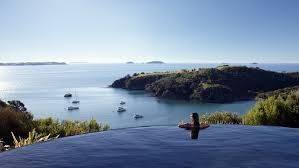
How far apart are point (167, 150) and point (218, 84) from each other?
6040 inches

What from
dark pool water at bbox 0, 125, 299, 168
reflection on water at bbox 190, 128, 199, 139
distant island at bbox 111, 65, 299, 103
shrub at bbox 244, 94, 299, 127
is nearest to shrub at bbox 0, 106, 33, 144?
dark pool water at bbox 0, 125, 299, 168

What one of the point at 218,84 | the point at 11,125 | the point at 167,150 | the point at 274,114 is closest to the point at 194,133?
the point at 167,150

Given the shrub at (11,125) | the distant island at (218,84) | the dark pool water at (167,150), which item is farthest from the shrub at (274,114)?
the distant island at (218,84)

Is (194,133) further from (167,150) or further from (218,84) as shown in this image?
(218,84)

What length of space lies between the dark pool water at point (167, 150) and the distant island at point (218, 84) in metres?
136

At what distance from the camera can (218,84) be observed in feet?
543

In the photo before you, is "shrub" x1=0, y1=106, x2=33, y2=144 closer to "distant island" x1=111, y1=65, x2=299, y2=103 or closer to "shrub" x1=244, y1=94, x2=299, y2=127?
"shrub" x1=244, y1=94, x2=299, y2=127

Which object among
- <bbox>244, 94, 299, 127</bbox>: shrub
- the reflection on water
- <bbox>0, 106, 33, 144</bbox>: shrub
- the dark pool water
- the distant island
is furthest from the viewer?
the distant island

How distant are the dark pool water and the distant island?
13555cm

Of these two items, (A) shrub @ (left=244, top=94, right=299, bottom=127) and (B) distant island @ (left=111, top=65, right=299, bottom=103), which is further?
(B) distant island @ (left=111, top=65, right=299, bottom=103)

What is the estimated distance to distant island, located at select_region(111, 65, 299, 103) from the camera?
6186 inches

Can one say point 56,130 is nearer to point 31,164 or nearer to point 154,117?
point 31,164

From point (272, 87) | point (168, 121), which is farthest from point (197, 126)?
point (272, 87)

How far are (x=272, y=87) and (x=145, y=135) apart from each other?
178 m
